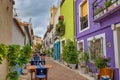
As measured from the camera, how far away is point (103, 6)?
11.5 m

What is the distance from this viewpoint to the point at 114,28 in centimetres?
1016

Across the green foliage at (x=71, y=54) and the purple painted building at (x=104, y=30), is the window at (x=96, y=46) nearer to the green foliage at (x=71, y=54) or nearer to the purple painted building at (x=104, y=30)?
the purple painted building at (x=104, y=30)

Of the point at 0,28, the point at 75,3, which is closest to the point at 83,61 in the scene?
the point at 75,3

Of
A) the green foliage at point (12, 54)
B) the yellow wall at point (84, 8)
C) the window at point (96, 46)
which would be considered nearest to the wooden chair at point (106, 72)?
the window at point (96, 46)

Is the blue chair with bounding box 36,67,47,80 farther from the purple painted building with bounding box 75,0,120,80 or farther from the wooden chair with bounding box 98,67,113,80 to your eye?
the purple painted building with bounding box 75,0,120,80

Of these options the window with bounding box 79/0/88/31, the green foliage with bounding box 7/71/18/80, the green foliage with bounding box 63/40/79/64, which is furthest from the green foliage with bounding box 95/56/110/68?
the green foliage with bounding box 63/40/79/64

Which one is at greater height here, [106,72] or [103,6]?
[103,6]

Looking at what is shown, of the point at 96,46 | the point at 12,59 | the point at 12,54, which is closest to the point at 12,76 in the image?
the point at 12,59

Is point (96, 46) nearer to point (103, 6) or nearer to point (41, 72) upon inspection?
point (103, 6)

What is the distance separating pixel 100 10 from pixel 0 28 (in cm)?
657

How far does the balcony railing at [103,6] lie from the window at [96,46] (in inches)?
50.5

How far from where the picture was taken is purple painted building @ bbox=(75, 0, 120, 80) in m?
9.92

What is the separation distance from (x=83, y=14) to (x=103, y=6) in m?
5.40

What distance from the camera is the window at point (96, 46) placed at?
11812 millimetres
